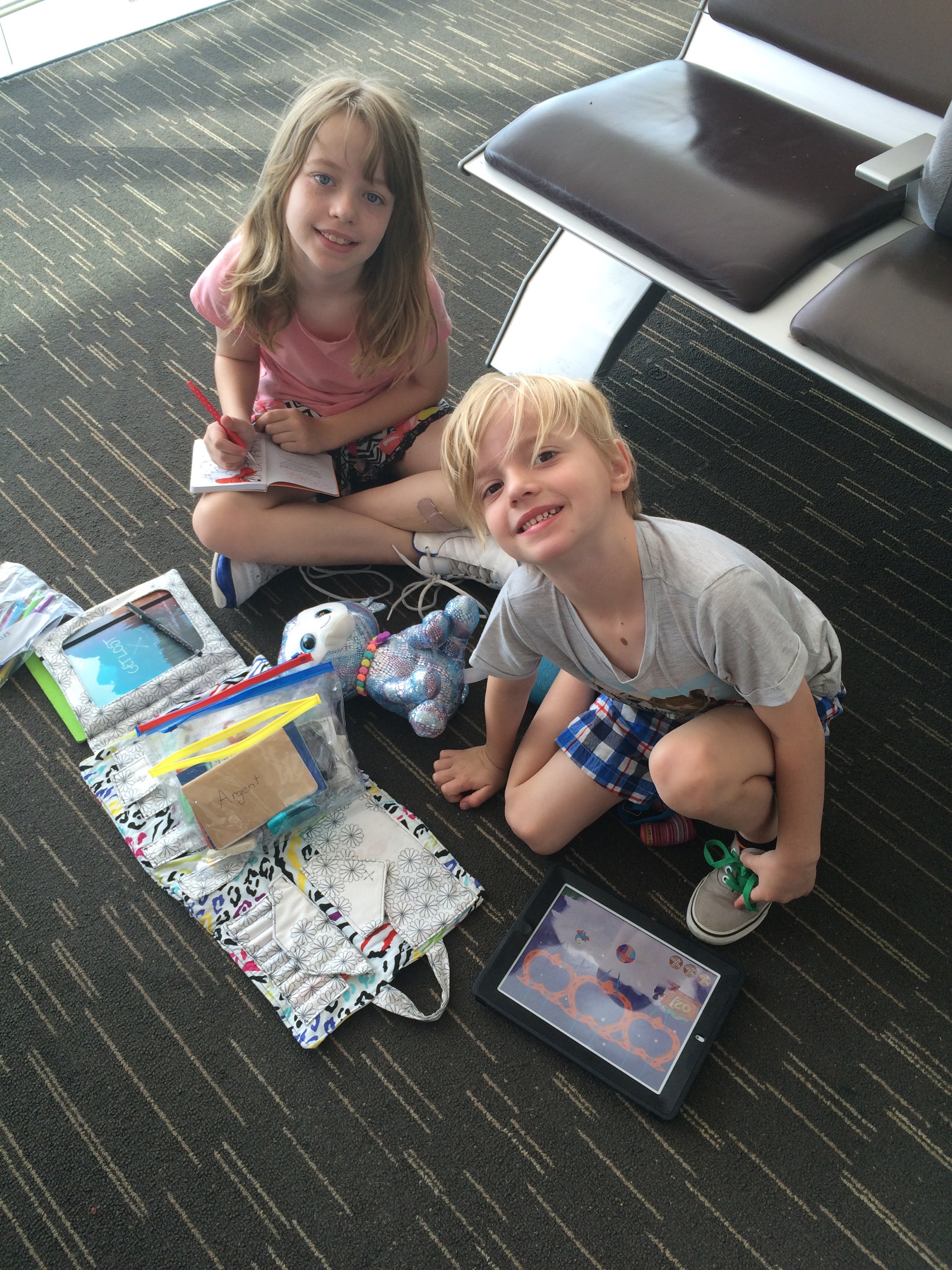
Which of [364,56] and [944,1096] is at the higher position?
[364,56]

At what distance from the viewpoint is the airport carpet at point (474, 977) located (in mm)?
1045

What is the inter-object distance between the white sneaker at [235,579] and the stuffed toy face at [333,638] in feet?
0.46

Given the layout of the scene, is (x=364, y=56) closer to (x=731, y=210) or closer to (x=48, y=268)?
(x=48, y=268)

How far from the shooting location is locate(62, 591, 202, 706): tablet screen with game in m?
1.43

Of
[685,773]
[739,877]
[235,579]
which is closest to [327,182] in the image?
[235,579]

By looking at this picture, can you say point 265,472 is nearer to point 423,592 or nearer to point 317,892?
point 423,592

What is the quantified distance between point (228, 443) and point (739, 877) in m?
0.92

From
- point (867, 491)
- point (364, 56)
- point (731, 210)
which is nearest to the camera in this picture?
point (731, 210)

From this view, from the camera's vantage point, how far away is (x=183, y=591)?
1530mm

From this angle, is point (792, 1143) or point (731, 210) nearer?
point (792, 1143)

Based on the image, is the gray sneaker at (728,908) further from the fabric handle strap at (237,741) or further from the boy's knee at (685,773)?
the fabric handle strap at (237,741)

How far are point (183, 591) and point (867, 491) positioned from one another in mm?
1187

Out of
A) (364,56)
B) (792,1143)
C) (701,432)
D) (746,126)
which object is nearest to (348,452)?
(701,432)

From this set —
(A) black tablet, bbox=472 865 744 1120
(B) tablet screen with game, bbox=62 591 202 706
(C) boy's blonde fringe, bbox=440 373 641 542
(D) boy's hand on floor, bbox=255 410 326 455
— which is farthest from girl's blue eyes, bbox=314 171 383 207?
(A) black tablet, bbox=472 865 744 1120
